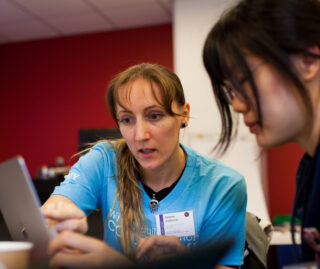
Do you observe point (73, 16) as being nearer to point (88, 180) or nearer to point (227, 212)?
point (88, 180)

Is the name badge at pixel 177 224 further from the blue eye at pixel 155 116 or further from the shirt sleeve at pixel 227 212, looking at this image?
the blue eye at pixel 155 116

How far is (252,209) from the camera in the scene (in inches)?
110

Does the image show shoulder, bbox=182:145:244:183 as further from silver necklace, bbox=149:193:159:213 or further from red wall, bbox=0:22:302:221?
red wall, bbox=0:22:302:221

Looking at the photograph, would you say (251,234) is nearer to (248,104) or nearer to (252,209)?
(248,104)

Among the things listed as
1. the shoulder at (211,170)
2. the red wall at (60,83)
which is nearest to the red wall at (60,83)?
the red wall at (60,83)

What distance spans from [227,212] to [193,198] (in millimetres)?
124

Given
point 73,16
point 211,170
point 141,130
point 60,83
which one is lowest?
point 211,170

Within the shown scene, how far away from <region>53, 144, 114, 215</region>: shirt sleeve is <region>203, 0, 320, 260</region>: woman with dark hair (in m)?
0.63

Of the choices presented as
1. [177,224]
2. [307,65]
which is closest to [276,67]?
[307,65]

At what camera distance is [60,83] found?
473cm

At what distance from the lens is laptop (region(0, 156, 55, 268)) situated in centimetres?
73

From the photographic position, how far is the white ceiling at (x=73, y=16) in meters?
3.75

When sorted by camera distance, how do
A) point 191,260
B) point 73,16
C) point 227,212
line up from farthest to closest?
point 73,16
point 227,212
point 191,260

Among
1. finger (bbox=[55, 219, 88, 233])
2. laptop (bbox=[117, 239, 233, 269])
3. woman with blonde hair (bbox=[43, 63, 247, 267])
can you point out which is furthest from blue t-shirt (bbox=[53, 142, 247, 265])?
laptop (bbox=[117, 239, 233, 269])
